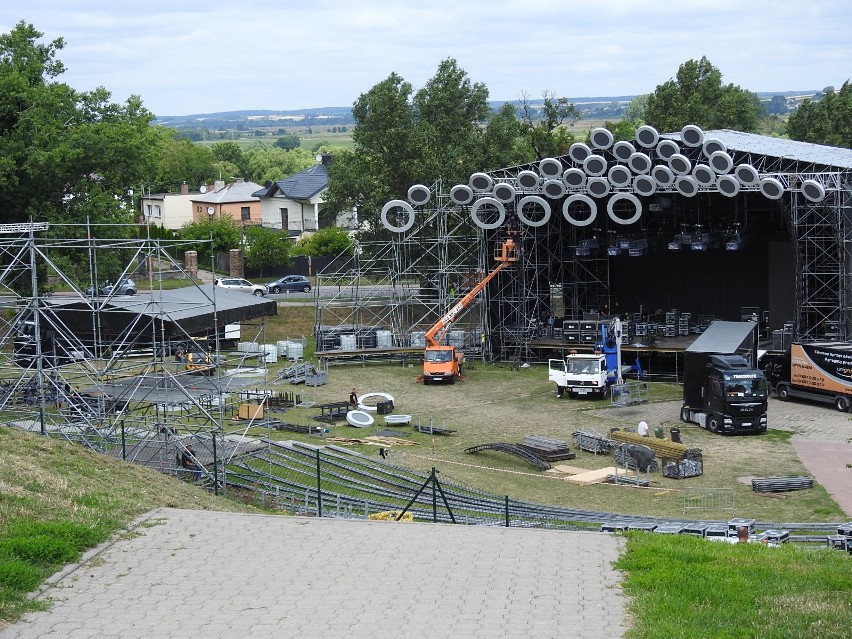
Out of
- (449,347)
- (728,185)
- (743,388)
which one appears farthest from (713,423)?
(449,347)

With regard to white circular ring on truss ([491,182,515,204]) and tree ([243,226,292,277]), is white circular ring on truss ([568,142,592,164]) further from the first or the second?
tree ([243,226,292,277])

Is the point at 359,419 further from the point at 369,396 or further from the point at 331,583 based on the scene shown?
the point at 331,583

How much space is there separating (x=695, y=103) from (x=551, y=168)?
25.2 metres

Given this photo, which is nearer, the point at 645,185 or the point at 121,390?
the point at 121,390

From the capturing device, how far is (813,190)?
38.2m

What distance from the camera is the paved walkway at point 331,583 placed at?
13.3 m

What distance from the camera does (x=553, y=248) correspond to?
156 ft

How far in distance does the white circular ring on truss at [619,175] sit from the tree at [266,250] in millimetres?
27722

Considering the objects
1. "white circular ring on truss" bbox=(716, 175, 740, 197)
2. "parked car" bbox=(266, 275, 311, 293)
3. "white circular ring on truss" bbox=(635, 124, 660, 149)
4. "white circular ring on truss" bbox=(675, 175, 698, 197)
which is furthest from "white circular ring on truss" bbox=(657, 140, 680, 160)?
"parked car" bbox=(266, 275, 311, 293)

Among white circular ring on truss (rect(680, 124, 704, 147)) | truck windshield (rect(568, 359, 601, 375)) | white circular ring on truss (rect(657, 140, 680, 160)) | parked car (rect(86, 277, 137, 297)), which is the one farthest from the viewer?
white circular ring on truss (rect(657, 140, 680, 160))

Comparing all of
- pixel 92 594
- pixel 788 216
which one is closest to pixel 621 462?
pixel 788 216

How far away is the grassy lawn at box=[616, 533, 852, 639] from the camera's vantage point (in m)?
12.8

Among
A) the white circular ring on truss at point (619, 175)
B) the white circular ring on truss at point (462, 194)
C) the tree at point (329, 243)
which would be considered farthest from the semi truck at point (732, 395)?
the tree at point (329, 243)

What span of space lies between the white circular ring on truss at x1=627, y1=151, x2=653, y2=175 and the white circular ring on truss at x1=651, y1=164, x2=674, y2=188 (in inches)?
11.0
